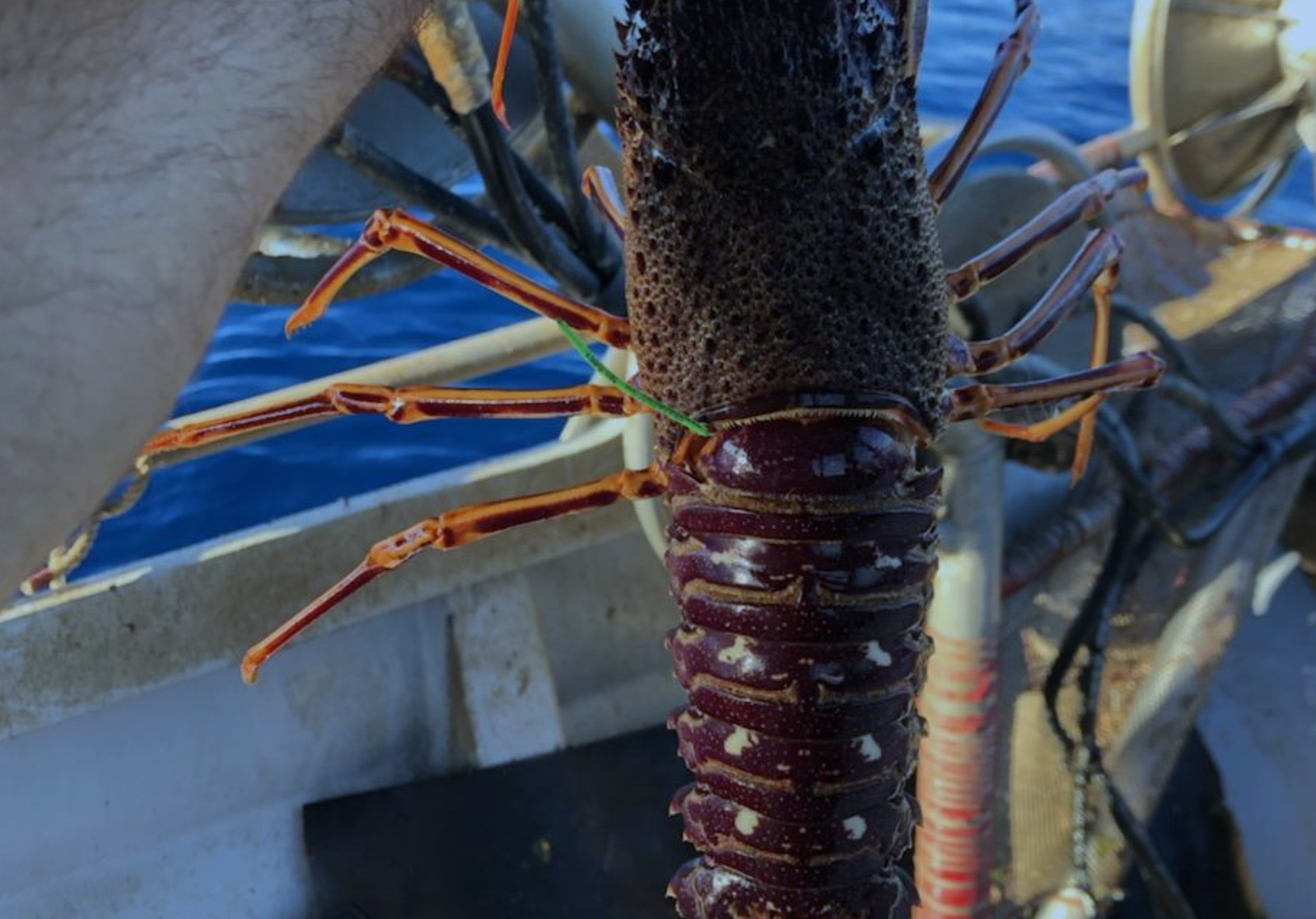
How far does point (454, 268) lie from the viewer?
140cm

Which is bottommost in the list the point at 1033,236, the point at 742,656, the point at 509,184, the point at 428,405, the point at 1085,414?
the point at 742,656

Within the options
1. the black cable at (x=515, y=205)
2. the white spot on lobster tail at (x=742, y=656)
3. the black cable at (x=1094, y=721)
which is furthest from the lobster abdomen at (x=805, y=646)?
the black cable at (x=1094, y=721)

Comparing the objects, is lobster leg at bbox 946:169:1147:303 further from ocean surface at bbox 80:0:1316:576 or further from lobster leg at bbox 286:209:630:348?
ocean surface at bbox 80:0:1316:576

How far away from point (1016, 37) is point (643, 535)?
1328 mm

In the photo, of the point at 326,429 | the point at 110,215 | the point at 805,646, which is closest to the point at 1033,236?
the point at 805,646

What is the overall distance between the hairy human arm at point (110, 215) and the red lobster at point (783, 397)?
56 cm

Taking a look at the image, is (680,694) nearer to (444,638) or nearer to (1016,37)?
(444,638)

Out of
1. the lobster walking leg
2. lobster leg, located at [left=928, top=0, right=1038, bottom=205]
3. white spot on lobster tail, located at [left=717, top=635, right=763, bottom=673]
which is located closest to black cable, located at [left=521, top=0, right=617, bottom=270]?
lobster leg, located at [left=928, top=0, right=1038, bottom=205]

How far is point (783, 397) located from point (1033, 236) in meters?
0.53

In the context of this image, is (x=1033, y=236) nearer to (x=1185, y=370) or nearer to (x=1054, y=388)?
(x=1054, y=388)

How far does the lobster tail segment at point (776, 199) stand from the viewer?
1.12 metres

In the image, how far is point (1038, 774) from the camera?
2238 millimetres

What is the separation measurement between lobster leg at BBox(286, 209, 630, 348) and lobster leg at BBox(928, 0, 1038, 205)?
1.54 feet

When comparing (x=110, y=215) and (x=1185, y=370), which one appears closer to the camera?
(x=110, y=215)
